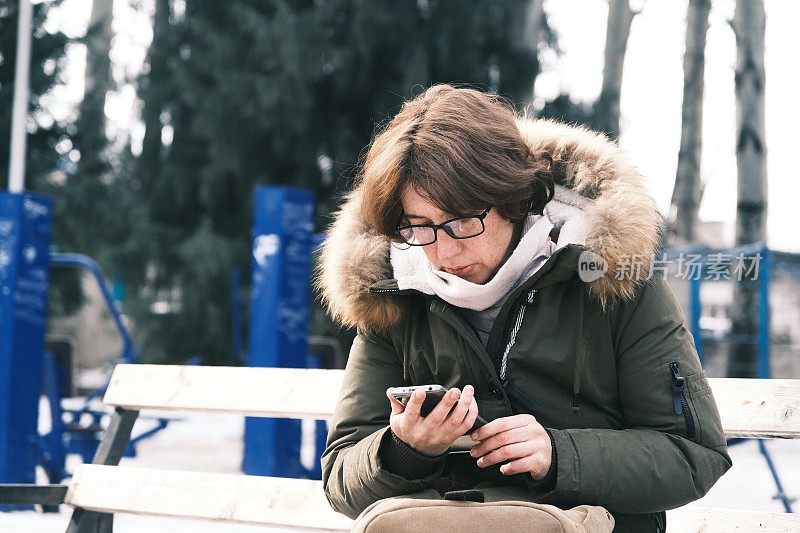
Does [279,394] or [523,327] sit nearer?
[523,327]

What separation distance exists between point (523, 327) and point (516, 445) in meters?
0.30

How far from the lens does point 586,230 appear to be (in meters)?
2.29

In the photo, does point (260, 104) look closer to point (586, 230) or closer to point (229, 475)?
point (229, 475)

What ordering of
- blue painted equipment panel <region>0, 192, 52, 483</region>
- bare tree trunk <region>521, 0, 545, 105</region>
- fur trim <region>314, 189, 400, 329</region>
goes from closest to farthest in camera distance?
fur trim <region>314, 189, 400, 329</region> → blue painted equipment panel <region>0, 192, 52, 483</region> → bare tree trunk <region>521, 0, 545, 105</region>

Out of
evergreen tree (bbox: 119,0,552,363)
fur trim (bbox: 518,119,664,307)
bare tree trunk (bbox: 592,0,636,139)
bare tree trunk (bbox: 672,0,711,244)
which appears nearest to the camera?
fur trim (bbox: 518,119,664,307)

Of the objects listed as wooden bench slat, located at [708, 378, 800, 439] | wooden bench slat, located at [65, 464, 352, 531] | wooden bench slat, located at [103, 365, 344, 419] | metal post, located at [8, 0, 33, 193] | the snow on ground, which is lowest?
the snow on ground

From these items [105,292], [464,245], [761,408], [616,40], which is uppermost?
[616,40]

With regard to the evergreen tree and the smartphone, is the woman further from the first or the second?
the evergreen tree

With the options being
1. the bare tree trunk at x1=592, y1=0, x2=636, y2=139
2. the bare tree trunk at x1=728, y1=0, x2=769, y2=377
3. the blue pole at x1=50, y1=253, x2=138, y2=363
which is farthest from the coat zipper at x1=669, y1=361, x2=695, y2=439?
the bare tree trunk at x1=592, y1=0, x2=636, y2=139

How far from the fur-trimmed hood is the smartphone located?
0.40 m

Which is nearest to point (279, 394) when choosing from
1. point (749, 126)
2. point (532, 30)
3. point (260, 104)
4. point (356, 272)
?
point (356, 272)

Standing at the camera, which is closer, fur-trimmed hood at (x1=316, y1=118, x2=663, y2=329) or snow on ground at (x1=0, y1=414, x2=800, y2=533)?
fur-trimmed hood at (x1=316, y1=118, x2=663, y2=329)

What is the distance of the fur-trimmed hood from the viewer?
224 centimetres

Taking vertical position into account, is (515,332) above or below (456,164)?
below
